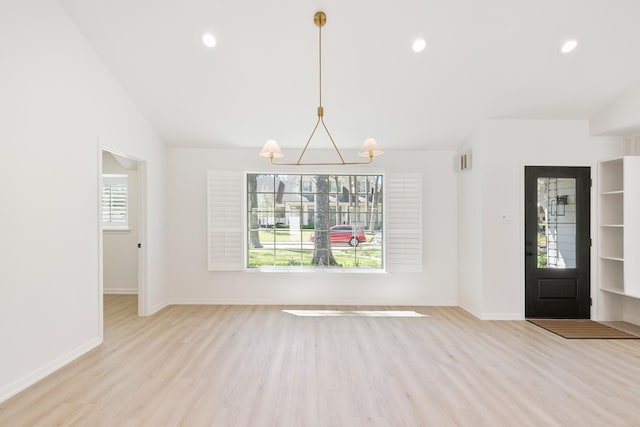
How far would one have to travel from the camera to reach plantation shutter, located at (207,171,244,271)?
5.28m

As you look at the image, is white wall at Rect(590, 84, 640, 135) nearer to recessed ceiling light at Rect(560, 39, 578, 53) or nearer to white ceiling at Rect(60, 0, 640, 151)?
white ceiling at Rect(60, 0, 640, 151)

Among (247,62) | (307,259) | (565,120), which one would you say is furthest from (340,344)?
(565,120)

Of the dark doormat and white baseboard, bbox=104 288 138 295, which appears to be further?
white baseboard, bbox=104 288 138 295

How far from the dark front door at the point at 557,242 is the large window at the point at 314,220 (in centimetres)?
206

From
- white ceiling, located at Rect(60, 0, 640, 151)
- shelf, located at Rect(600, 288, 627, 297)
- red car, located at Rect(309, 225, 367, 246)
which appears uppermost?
white ceiling, located at Rect(60, 0, 640, 151)

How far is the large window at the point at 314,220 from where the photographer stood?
5539 millimetres

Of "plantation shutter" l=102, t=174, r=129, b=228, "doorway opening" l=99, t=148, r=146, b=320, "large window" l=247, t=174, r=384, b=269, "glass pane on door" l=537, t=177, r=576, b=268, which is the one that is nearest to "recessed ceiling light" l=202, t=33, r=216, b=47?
"large window" l=247, t=174, r=384, b=269

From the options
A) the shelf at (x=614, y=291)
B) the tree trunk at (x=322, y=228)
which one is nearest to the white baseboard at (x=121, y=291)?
the tree trunk at (x=322, y=228)

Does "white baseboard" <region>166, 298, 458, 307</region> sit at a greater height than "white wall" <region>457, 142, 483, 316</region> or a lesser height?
lesser

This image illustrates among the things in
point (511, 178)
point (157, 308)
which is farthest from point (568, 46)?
point (157, 308)

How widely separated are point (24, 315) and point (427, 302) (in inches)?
188

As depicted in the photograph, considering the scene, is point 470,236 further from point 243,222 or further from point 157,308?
point 157,308

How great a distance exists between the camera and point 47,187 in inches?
120

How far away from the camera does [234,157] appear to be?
5406 mm
